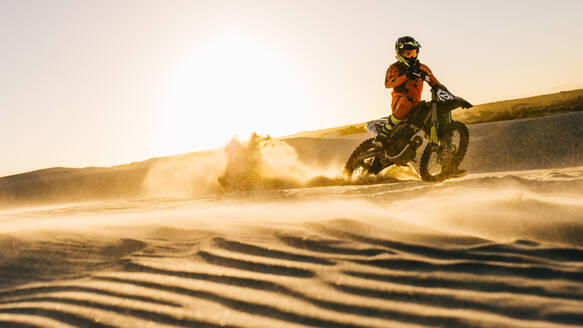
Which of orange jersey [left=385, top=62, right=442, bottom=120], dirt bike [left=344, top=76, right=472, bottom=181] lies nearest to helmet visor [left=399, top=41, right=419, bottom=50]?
orange jersey [left=385, top=62, right=442, bottom=120]

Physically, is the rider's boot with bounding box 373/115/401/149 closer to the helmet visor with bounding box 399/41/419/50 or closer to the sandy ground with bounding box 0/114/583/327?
the helmet visor with bounding box 399/41/419/50

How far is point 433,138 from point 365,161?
1.04m

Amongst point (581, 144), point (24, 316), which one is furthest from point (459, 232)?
point (581, 144)

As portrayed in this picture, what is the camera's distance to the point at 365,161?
18.4 feet

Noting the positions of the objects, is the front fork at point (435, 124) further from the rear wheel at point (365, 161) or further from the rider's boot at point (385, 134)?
the rear wheel at point (365, 161)

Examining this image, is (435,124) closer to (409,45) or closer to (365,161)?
(409,45)

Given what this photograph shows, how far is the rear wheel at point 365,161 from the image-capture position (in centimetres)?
541

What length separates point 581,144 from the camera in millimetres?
9789

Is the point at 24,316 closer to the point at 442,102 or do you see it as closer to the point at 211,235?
the point at 211,235

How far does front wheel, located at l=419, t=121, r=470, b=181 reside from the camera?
4891 mm

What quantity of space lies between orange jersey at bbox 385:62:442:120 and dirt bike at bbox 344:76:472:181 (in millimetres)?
107

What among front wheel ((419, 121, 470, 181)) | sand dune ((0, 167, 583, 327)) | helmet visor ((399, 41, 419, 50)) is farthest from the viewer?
front wheel ((419, 121, 470, 181))

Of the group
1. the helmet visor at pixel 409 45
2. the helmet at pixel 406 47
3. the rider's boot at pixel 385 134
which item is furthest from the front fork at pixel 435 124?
the helmet visor at pixel 409 45

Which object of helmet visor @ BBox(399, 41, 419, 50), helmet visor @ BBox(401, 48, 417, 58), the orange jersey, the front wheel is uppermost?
helmet visor @ BBox(399, 41, 419, 50)
